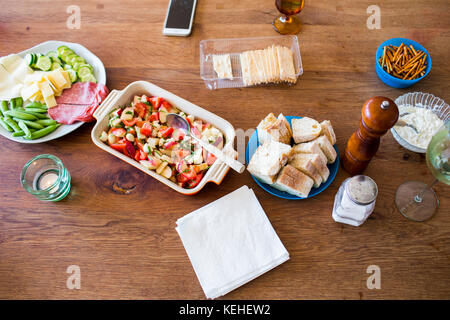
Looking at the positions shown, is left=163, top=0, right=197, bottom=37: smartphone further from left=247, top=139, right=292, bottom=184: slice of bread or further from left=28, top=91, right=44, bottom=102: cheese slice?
left=247, top=139, right=292, bottom=184: slice of bread

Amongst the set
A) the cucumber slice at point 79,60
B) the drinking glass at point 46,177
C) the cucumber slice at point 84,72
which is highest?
the cucumber slice at point 79,60

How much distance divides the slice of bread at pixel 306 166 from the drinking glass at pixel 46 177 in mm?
865

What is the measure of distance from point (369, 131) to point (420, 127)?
1.26 ft

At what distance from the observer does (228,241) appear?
1147 mm

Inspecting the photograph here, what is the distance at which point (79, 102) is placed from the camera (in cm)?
136

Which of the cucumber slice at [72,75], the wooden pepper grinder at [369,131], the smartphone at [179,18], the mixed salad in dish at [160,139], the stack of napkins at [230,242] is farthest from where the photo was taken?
the smartphone at [179,18]

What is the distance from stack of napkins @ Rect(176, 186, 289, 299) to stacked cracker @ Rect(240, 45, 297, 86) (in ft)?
1.69

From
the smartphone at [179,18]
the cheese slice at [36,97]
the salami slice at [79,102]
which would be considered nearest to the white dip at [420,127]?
the smartphone at [179,18]

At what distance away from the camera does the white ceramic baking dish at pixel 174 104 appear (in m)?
1.15

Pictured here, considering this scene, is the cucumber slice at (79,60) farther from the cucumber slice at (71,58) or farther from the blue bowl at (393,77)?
the blue bowl at (393,77)

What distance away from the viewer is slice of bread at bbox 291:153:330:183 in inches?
43.9

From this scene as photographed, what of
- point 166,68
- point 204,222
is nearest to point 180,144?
point 204,222

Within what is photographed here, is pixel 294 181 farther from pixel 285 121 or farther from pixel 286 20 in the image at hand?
pixel 286 20
